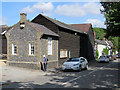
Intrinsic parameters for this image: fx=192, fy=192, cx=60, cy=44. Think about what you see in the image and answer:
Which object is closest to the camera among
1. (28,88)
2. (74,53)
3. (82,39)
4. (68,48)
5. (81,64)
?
(28,88)

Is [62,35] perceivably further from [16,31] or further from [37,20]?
[16,31]

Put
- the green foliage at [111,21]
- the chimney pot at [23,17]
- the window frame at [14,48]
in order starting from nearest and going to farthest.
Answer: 1. the chimney pot at [23,17]
2. the window frame at [14,48]
3. the green foliage at [111,21]

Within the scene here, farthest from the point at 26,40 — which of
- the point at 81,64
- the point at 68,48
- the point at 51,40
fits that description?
the point at 68,48

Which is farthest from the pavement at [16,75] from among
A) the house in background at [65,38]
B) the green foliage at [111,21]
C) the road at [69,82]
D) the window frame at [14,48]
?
the green foliage at [111,21]

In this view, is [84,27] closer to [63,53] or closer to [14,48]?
[63,53]

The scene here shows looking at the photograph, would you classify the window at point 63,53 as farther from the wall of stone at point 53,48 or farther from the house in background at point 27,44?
the house in background at point 27,44

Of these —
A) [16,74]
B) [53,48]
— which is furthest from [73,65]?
[16,74]

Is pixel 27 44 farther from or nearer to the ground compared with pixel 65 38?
nearer to the ground

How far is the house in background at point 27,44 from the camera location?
22.0 m

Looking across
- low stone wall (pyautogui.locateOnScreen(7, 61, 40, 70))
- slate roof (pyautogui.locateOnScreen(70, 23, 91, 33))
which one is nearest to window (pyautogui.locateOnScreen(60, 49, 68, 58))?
low stone wall (pyautogui.locateOnScreen(7, 61, 40, 70))

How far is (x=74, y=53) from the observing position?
3384 centimetres

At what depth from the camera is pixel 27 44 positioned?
2238 centimetres

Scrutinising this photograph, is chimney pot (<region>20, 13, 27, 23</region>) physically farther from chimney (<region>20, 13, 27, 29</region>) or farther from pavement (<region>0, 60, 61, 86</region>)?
pavement (<region>0, 60, 61, 86</region>)

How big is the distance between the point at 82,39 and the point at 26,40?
18652 mm
